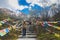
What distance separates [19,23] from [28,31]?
0.66 ft

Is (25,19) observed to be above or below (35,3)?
below

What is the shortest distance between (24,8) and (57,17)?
0.56m

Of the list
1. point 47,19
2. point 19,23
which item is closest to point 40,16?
point 47,19

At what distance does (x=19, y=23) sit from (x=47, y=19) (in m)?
0.46

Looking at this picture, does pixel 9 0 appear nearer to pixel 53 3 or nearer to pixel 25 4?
pixel 25 4

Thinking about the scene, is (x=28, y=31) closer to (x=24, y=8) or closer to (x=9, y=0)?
(x=24, y=8)

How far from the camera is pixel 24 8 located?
347 cm

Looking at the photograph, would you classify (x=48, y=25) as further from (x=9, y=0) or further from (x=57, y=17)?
(x=9, y=0)

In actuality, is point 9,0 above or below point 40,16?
above

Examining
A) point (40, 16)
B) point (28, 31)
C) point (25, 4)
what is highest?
point (25, 4)

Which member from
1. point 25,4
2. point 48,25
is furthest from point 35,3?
point 48,25

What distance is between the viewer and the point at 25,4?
3459mm

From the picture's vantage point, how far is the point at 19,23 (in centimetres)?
347

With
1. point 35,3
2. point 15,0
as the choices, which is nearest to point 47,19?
point 35,3
